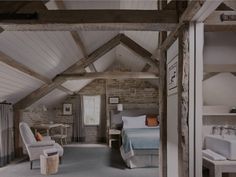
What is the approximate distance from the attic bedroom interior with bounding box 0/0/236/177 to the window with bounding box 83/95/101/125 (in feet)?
0.13

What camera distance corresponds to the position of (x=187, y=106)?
7.91 feet

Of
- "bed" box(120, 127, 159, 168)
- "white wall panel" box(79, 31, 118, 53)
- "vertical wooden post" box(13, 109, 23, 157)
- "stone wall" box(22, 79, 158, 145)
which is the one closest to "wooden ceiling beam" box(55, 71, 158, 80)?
"white wall panel" box(79, 31, 118, 53)

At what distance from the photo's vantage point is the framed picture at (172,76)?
2801 mm

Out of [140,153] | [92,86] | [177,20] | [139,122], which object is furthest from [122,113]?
[177,20]

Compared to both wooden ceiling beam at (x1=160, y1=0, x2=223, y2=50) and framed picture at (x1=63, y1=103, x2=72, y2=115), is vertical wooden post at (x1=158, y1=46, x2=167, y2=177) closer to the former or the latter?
wooden ceiling beam at (x1=160, y1=0, x2=223, y2=50)

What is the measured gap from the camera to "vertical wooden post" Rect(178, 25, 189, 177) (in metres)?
2.41

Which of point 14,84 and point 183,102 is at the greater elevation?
point 14,84

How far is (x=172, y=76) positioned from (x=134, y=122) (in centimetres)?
611

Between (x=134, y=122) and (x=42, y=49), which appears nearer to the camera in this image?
(x=42, y=49)

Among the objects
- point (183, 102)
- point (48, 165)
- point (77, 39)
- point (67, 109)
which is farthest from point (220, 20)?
point (67, 109)

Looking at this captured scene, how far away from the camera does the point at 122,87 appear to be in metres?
10.1

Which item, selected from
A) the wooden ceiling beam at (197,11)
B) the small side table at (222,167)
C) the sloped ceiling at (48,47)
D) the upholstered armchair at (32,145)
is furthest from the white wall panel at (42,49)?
the small side table at (222,167)

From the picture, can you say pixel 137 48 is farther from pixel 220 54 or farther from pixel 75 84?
pixel 220 54

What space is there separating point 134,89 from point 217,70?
705 centimetres
